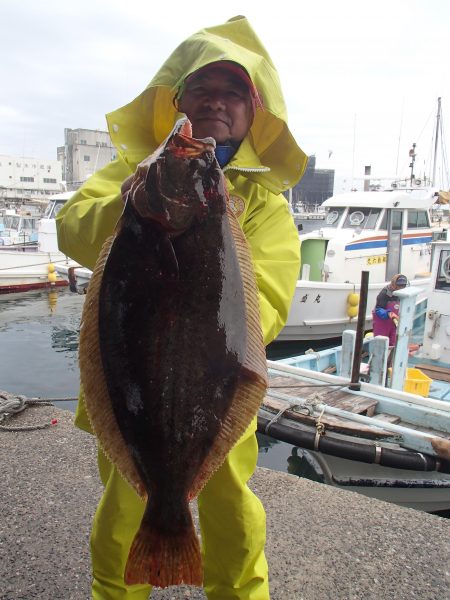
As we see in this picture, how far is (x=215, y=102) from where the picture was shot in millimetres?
2031

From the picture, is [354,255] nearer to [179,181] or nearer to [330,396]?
[330,396]

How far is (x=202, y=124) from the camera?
204 centimetres

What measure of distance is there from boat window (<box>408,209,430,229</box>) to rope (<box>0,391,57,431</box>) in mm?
12200

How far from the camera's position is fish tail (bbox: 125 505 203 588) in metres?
1.61

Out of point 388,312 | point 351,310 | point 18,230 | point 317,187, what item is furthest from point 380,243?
point 317,187

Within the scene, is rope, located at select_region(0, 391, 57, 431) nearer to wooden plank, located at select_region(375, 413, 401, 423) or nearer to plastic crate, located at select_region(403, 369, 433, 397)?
wooden plank, located at select_region(375, 413, 401, 423)

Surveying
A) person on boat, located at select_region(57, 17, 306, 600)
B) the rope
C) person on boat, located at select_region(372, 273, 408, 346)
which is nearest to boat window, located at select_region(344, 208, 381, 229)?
person on boat, located at select_region(372, 273, 408, 346)

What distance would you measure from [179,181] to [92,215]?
1.94 feet

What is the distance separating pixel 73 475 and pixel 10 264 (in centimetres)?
1806

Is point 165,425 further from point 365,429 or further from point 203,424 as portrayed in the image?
point 365,429

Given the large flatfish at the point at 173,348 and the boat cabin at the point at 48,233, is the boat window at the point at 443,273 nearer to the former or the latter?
the large flatfish at the point at 173,348

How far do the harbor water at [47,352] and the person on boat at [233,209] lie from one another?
5.16 m

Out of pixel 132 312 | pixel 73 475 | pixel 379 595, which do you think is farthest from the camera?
pixel 73 475

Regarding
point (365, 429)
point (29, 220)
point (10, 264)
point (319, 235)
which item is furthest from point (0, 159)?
point (365, 429)
